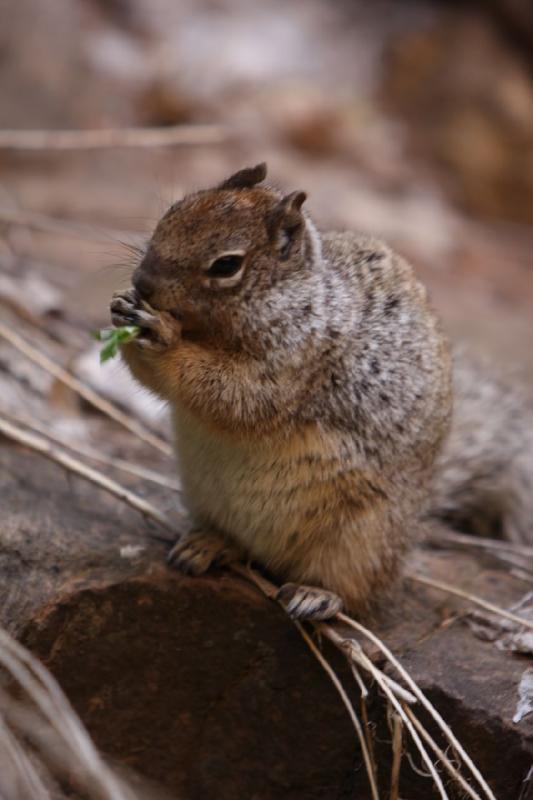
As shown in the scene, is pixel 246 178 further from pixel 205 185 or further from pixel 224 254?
pixel 205 185

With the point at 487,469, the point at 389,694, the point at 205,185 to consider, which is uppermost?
the point at 205,185

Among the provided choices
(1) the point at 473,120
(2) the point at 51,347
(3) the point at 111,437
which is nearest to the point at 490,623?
(3) the point at 111,437

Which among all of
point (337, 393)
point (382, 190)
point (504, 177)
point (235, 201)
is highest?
point (504, 177)

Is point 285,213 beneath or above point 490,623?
above

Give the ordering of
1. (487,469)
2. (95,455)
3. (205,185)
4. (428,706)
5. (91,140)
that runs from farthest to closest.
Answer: (205,185), (91,140), (487,469), (95,455), (428,706)

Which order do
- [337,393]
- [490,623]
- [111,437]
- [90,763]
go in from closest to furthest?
[90,763], [337,393], [490,623], [111,437]

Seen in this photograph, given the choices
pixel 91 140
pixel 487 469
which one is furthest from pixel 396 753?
pixel 91 140

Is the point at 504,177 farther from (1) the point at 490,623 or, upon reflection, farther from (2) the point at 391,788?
(2) the point at 391,788
